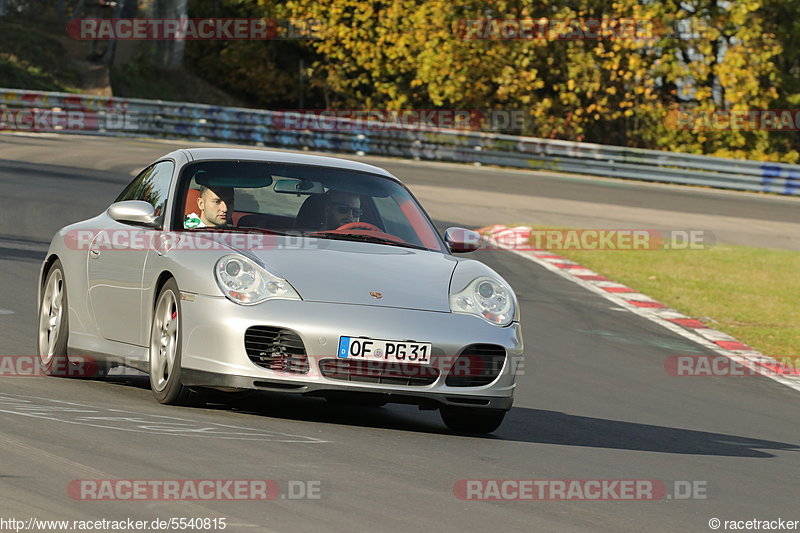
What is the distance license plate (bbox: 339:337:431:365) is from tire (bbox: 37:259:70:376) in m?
2.38

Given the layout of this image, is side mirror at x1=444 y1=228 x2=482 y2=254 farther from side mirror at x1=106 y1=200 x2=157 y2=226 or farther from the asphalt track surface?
side mirror at x1=106 y1=200 x2=157 y2=226

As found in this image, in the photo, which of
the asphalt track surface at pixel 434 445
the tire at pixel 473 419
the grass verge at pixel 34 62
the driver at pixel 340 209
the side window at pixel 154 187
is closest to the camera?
the asphalt track surface at pixel 434 445

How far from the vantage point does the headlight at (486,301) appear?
23.2 feet

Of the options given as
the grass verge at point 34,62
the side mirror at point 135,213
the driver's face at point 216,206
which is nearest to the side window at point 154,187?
the side mirror at point 135,213

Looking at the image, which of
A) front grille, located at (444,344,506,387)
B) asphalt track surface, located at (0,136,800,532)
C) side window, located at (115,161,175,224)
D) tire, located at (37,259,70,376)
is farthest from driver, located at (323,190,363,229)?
tire, located at (37,259,70,376)

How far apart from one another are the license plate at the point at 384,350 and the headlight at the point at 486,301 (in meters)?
0.35

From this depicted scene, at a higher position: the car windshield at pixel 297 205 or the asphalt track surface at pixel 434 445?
the car windshield at pixel 297 205

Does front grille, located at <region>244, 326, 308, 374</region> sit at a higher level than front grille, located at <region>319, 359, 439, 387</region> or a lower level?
higher

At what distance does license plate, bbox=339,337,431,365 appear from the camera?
21.8 feet

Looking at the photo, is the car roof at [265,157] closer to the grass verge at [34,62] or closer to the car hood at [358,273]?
the car hood at [358,273]

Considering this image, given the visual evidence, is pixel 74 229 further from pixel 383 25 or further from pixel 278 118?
pixel 383 25

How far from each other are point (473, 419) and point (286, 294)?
50.8 inches

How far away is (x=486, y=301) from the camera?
23.5ft

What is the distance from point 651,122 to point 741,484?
116 feet
